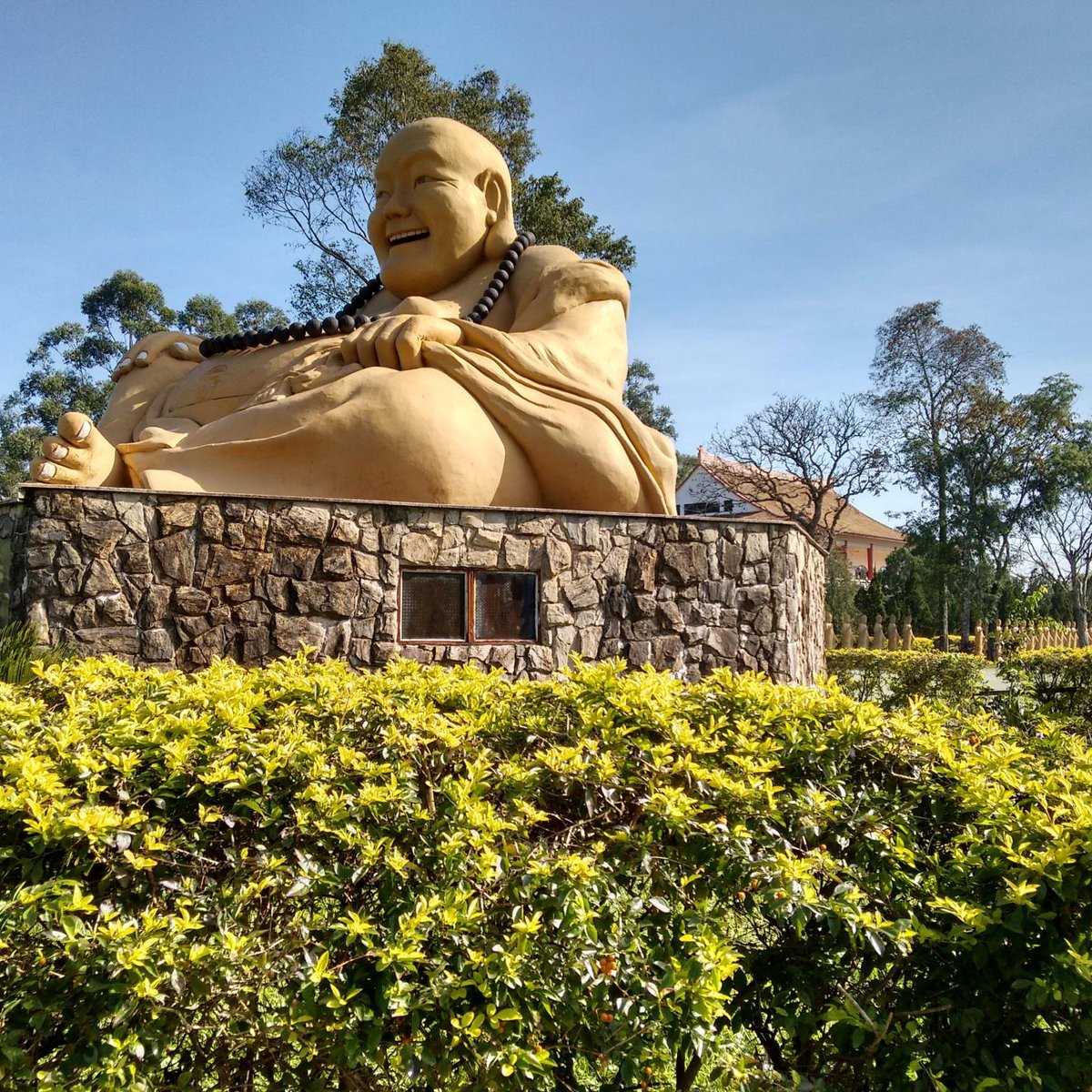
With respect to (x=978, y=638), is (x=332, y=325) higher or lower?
higher

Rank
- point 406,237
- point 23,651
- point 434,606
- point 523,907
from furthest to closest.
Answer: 1. point 406,237
2. point 434,606
3. point 23,651
4. point 523,907

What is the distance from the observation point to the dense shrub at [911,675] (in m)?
8.74

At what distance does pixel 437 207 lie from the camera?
21.9ft

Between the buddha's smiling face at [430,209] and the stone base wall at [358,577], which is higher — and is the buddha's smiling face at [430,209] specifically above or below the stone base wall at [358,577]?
above

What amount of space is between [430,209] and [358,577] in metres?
3.22

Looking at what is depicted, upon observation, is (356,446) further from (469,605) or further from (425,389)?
(469,605)

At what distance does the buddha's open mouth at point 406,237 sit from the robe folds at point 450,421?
2.75 ft

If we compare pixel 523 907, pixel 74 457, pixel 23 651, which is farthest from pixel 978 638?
pixel 523 907

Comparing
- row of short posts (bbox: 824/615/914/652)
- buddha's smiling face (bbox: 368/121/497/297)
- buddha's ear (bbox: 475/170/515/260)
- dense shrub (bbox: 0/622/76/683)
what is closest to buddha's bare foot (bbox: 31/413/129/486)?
dense shrub (bbox: 0/622/76/683)

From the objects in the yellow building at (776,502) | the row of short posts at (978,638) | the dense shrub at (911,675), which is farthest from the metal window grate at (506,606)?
the yellow building at (776,502)

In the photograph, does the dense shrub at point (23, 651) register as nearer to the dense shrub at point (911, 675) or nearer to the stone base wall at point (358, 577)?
the stone base wall at point (358, 577)

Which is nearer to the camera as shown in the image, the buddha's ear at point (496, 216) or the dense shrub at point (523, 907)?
the dense shrub at point (523, 907)

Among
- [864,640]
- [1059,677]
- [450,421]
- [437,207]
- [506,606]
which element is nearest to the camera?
[506,606]

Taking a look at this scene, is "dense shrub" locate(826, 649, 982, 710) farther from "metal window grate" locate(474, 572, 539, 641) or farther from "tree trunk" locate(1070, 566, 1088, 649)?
"tree trunk" locate(1070, 566, 1088, 649)
